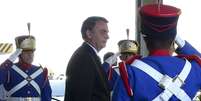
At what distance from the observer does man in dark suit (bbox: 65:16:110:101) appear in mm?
3262

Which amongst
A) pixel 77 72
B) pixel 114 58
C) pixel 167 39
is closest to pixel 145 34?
pixel 167 39

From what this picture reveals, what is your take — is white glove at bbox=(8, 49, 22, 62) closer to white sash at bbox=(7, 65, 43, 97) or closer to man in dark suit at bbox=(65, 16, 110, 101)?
white sash at bbox=(7, 65, 43, 97)

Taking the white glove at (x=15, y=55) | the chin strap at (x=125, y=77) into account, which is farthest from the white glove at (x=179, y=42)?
the white glove at (x=15, y=55)

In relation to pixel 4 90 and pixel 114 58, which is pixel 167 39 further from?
pixel 4 90

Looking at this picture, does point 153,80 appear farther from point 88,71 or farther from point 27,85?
point 27,85

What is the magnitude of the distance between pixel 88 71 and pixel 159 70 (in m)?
1.04

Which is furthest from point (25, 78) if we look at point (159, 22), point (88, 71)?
point (159, 22)

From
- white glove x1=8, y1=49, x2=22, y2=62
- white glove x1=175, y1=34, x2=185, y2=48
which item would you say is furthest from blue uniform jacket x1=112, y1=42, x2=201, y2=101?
white glove x1=8, y1=49, x2=22, y2=62

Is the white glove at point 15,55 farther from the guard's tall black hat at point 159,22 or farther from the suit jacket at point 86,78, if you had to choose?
the guard's tall black hat at point 159,22

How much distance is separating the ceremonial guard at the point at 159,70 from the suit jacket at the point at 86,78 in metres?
0.95

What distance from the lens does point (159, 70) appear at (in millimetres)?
2293

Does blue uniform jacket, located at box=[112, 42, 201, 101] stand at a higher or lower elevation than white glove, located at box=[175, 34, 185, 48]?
lower

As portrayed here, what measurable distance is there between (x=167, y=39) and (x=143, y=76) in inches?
6.7

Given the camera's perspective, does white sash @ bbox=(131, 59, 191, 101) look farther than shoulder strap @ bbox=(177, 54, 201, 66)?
No
